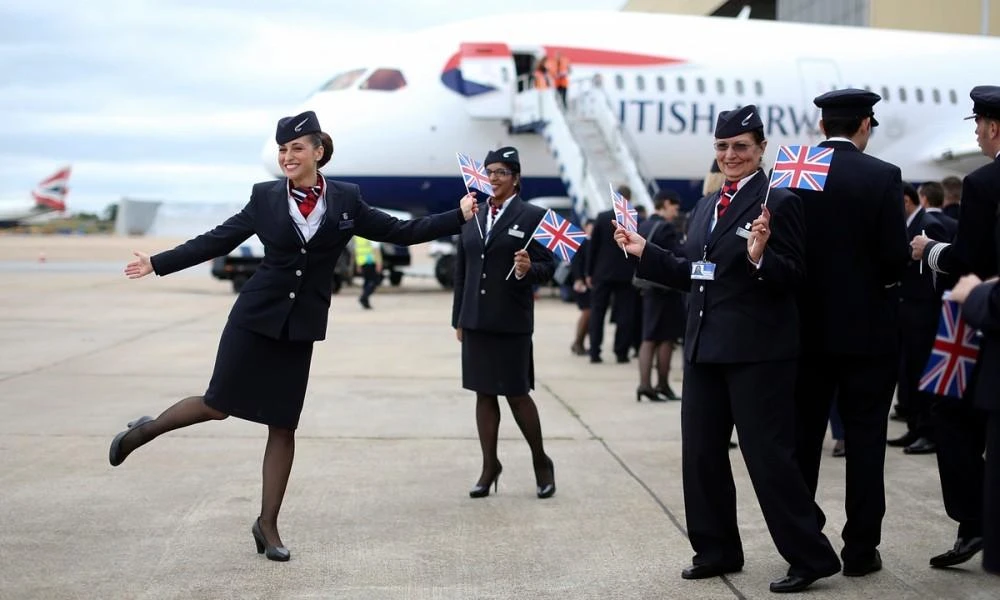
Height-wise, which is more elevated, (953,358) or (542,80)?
(542,80)

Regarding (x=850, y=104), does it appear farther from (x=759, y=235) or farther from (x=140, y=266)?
(x=140, y=266)

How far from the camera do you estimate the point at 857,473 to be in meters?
4.91

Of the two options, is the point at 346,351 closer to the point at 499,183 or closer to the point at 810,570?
the point at 499,183

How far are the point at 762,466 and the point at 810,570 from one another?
431 millimetres

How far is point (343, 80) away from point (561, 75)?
Result: 383cm

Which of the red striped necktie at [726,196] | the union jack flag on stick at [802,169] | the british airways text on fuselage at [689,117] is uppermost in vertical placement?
the british airways text on fuselage at [689,117]

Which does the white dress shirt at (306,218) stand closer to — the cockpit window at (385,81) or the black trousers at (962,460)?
the black trousers at (962,460)

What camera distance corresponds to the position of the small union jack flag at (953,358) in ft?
15.0

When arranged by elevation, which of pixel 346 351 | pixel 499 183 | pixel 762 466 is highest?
pixel 499 183

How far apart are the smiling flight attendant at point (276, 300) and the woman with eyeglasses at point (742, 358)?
4.48ft

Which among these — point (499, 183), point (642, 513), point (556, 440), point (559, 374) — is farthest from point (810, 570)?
point (559, 374)

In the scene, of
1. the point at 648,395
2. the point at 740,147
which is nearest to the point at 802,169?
the point at 740,147

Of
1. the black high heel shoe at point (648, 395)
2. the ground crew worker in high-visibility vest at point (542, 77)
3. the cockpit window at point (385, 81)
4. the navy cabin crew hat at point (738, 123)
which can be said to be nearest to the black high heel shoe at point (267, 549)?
the navy cabin crew hat at point (738, 123)

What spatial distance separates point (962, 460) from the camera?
496cm
